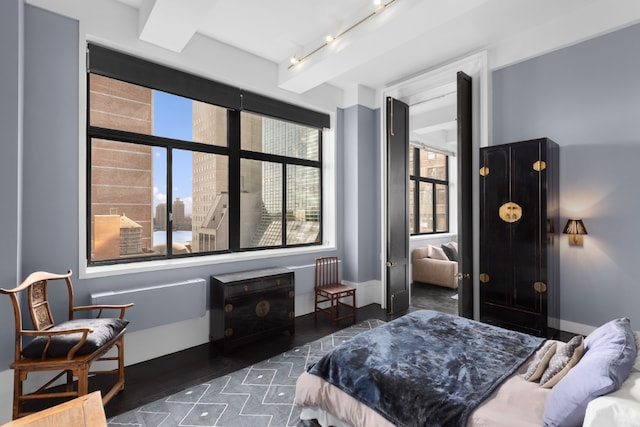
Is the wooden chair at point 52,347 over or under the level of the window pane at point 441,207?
under

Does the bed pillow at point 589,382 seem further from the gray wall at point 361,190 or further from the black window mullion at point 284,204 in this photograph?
the black window mullion at point 284,204

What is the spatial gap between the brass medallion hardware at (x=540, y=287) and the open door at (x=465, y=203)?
69 centimetres

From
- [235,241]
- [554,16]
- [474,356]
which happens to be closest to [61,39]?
[235,241]

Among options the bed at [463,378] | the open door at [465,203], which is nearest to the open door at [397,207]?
the open door at [465,203]

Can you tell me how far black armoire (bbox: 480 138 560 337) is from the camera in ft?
9.50

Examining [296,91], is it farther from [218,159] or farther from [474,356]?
[474,356]

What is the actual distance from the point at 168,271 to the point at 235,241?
0.89 metres

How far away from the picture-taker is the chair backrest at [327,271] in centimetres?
416

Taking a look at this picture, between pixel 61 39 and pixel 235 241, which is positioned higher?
pixel 61 39

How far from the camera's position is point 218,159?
3.69 m

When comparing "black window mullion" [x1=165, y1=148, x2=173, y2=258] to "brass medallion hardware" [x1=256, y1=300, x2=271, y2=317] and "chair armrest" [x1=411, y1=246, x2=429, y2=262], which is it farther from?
"chair armrest" [x1=411, y1=246, x2=429, y2=262]

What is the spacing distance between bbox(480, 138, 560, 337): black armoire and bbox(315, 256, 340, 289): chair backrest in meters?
1.81

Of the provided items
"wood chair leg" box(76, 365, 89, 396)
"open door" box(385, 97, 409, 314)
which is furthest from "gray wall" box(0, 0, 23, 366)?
"open door" box(385, 97, 409, 314)

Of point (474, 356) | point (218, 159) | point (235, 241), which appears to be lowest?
point (474, 356)
